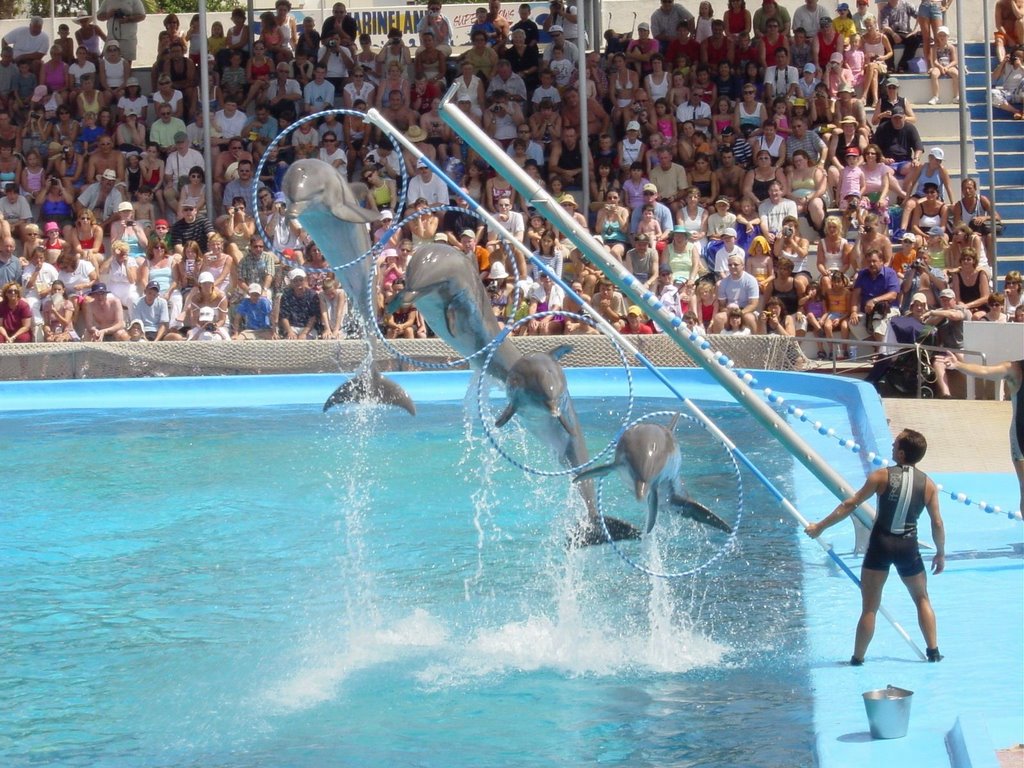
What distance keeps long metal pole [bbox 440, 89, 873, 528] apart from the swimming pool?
118 centimetres

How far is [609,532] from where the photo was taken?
7.61m

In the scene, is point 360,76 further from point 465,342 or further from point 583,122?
point 465,342

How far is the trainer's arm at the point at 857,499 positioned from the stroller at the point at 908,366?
23.5 feet

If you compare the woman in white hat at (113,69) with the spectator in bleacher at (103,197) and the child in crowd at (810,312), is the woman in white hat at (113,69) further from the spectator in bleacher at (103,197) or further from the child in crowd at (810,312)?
the child in crowd at (810,312)

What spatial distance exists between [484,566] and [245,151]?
10848 millimetres

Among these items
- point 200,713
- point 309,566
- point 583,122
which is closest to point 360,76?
point 583,122

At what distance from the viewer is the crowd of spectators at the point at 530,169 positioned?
648 inches

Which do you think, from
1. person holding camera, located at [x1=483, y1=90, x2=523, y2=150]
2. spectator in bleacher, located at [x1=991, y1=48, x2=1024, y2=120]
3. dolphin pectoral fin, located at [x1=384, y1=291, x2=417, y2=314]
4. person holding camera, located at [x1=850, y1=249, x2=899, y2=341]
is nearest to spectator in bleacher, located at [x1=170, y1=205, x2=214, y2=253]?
person holding camera, located at [x1=483, y1=90, x2=523, y2=150]

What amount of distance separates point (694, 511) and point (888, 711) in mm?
1683

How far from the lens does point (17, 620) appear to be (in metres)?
8.55

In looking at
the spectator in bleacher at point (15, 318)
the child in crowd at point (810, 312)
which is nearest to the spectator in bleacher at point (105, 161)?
the spectator in bleacher at point (15, 318)

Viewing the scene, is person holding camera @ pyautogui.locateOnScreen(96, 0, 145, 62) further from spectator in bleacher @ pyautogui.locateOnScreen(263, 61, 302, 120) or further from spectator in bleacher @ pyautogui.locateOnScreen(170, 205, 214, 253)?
spectator in bleacher @ pyautogui.locateOnScreen(170, 205, 214, 253)

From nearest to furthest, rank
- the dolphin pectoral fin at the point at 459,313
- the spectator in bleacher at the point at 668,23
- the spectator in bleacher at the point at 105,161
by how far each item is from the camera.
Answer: the dolphin pectoral fin at the point at 459,313
the spectator in bleacher at the point at 105,161
the spectator in bleacher at the point at 668,23

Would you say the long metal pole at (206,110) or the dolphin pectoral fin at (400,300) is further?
the long metal pole at (206,110)
